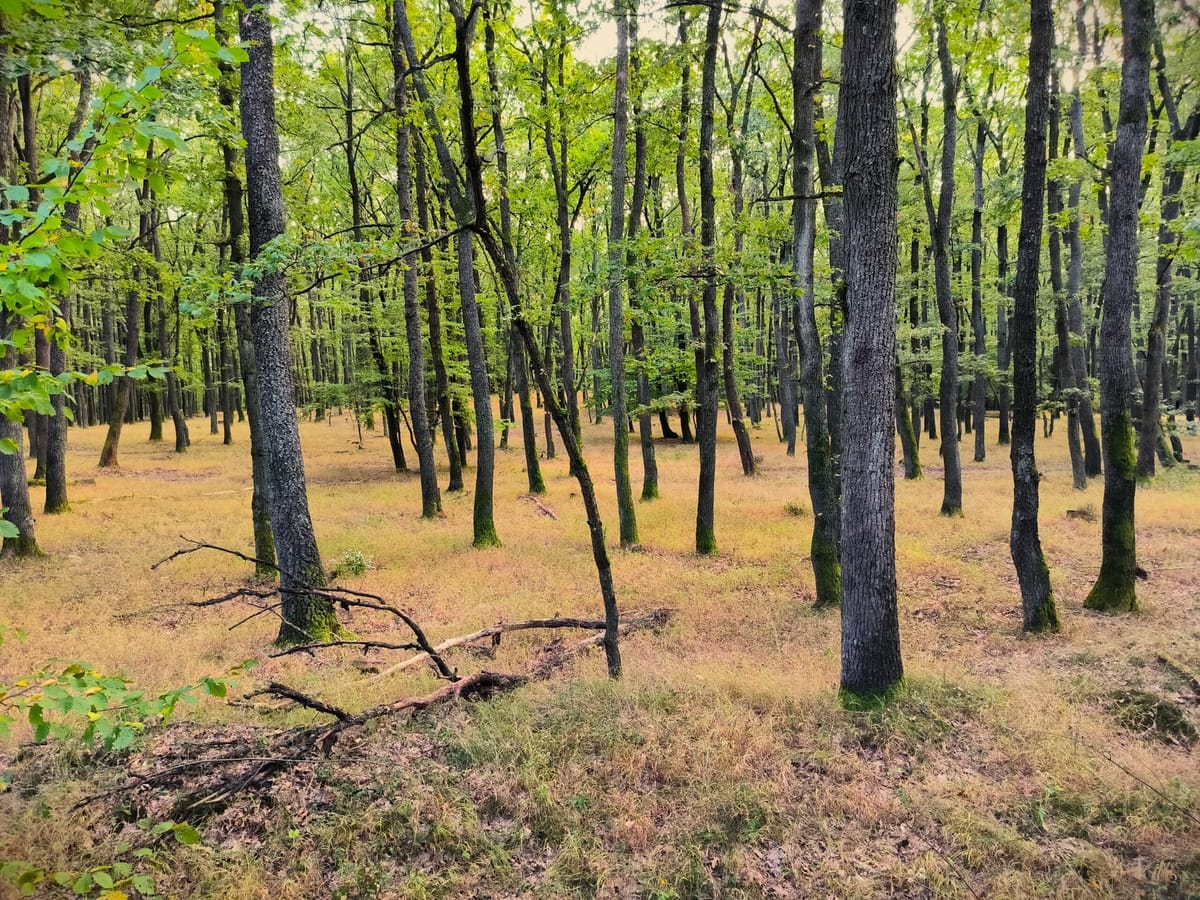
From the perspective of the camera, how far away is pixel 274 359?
7.21 m

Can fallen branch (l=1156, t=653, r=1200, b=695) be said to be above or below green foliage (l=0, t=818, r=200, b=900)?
below

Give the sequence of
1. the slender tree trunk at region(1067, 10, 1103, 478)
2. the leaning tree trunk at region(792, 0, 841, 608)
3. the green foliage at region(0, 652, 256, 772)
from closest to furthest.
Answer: the green foliage at region(0, 652, 256, 772) → the leaning tree trunk at region(792, 0, 841, 608) → the slender tree trunk at region(1067, 10, 1103, 478)

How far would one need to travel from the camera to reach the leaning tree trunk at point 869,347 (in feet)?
15.7

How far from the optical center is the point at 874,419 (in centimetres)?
491

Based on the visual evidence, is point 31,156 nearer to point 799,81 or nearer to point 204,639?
point 204,639

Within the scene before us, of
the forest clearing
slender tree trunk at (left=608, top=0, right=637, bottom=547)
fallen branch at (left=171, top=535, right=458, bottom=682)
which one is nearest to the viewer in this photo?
the forest clearing

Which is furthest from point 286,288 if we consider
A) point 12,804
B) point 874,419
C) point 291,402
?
point 874,419

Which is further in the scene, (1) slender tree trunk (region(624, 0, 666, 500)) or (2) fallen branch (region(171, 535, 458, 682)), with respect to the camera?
(1) slender tree trunk (region(624, 0, 666, 500))

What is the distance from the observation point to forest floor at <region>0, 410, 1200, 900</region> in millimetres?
3459

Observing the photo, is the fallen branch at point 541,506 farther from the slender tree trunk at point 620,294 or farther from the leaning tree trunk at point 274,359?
the leaning tree trunk at point 274,359

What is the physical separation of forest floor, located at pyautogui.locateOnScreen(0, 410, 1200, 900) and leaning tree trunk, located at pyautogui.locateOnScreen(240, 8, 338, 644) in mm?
918

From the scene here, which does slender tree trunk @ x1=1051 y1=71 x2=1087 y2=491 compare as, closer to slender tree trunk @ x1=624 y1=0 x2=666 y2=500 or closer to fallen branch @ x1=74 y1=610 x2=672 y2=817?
slender tree trunk @ x1=624 y1=0 x2=666 y2=500

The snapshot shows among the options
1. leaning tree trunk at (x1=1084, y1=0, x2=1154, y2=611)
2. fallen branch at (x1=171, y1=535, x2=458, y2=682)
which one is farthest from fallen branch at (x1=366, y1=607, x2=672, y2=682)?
leaning tree trunk at (x1=1084, y1=0, x2=1154, y2=611)

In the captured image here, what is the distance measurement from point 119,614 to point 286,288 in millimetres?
5213
